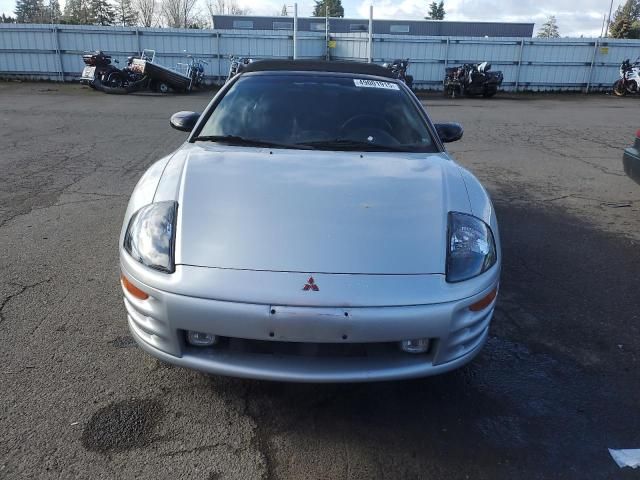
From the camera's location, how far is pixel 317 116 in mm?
3406

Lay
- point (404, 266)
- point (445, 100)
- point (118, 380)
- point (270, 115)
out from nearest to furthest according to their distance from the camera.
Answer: point (404, 266) < point (118, 380) < point (270, 115) < point (445, 100)

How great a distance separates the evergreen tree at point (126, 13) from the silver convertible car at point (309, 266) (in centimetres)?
5783

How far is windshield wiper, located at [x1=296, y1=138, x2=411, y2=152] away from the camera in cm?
319

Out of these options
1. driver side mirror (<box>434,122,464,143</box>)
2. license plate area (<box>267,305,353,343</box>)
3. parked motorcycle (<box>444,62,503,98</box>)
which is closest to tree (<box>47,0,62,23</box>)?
parked motorcycle (<box>444,62,503,98</box>)

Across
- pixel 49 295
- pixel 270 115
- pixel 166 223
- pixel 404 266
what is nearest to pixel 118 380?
pixel 166 223

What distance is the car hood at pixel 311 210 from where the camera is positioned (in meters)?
2.18

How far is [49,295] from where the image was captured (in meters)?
3.40

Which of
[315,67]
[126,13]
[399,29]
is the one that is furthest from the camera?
[126,13]

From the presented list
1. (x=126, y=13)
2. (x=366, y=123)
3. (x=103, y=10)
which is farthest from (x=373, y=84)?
(x=103, y=10)

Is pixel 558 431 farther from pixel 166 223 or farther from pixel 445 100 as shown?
pixel 445 100

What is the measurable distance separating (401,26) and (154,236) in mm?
44914

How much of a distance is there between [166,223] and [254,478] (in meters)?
1.16

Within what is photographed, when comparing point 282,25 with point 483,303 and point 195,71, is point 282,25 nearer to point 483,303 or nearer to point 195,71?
point 195,71

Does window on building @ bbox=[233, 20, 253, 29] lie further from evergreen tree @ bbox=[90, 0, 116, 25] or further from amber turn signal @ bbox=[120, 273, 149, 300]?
amber turn signal @ bbox=[120, 273, 149, 300]
